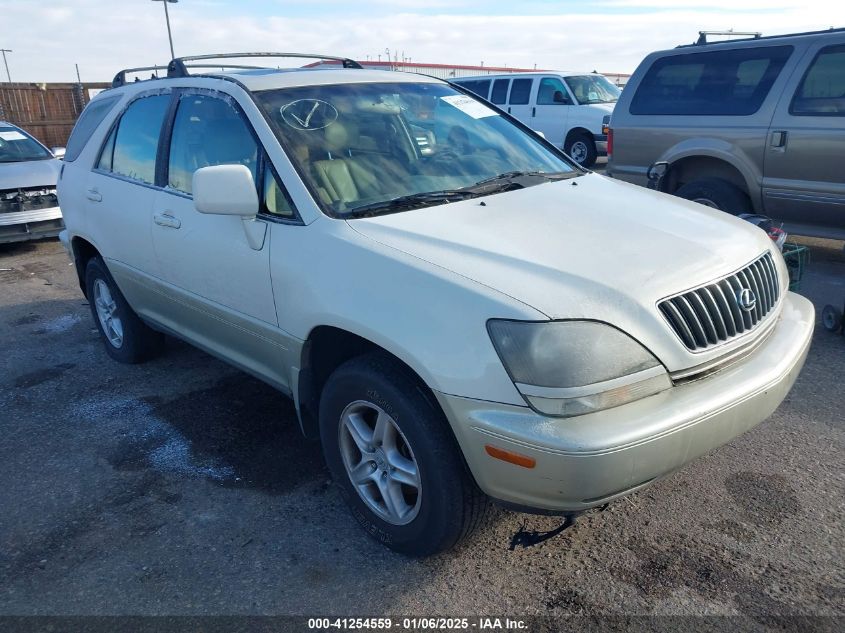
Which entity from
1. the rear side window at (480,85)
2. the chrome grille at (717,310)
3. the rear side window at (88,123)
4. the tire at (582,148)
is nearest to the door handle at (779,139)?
the chrome grille at (717,310)

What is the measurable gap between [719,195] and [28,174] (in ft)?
26.0

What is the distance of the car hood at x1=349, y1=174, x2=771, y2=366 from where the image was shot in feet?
7.47

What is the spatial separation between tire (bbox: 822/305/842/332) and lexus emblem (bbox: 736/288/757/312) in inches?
104

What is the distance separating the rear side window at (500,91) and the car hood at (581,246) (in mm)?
12582

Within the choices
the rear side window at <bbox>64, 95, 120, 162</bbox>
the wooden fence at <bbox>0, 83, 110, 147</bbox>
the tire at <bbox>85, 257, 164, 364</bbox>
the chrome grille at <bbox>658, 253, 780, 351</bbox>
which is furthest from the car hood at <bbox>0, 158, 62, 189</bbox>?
the wooden fence at <bbox>0, 83, 110, 147</bbox>

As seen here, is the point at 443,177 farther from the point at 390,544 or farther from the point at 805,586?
the point at 805,586

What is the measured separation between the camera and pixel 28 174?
860 centimetres

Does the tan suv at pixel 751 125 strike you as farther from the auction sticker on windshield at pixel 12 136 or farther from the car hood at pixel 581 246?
the auction sticker on windshield at pixel 12 136

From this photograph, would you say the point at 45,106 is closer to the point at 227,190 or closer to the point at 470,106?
the point at 470,106

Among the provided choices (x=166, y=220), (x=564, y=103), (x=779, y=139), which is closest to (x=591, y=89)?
(x=564, y=103)

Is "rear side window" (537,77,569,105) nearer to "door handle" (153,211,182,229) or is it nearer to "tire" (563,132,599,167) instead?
"tire" (563,132,599,167)

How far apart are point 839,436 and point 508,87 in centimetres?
1278

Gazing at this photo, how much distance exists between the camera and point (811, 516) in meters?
2.89

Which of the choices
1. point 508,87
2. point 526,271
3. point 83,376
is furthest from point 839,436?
point 508,87
